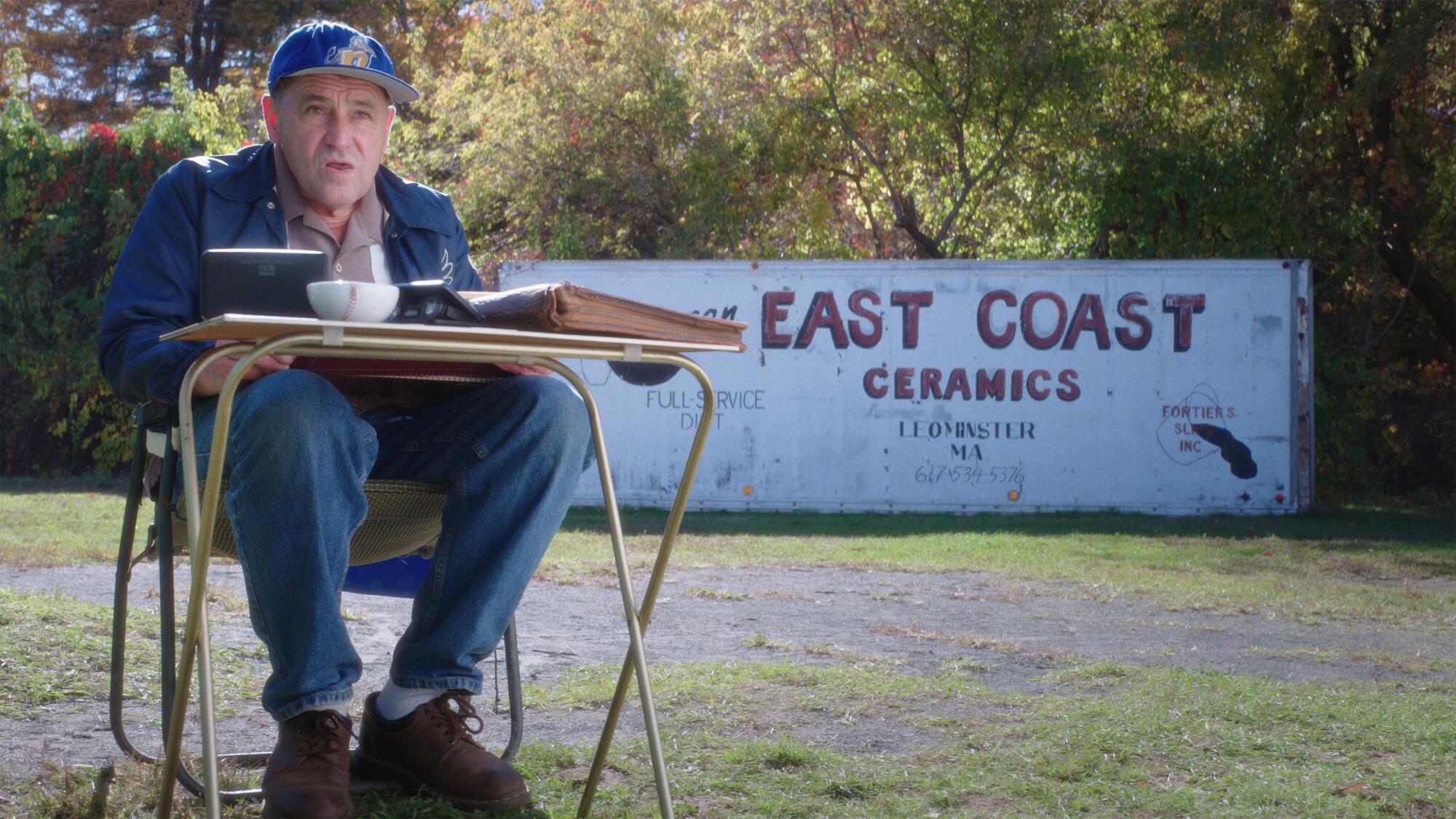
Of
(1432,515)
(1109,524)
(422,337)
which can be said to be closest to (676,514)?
(422,337)

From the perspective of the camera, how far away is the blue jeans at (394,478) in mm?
2145

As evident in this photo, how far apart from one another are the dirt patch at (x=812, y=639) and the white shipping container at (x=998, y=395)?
5275 millimetres

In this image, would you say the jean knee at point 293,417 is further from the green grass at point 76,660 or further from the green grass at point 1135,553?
the green grass at point 1135,553

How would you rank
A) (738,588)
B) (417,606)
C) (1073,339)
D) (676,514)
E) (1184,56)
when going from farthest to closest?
(1184,56) → (1073,339) → (738,588) → (417,606) → (676,514)

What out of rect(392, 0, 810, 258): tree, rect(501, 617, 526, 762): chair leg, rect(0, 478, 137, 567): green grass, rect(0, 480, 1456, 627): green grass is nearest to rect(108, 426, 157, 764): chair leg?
rect(501, 617, 526, 762): chair leg

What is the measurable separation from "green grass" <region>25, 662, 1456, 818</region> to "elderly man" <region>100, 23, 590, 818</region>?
8.8 inches

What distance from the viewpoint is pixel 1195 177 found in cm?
1283

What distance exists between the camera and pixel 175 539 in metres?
2.58

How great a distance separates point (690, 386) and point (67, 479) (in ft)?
20.4

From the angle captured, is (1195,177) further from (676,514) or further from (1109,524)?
(676,514)

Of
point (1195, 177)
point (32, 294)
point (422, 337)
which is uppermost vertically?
point (1195, 177)

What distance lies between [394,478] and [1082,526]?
862 centimetres

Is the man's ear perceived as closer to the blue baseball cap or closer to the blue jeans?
the blue baseball cap

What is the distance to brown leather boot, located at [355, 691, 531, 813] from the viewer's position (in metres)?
2.42
